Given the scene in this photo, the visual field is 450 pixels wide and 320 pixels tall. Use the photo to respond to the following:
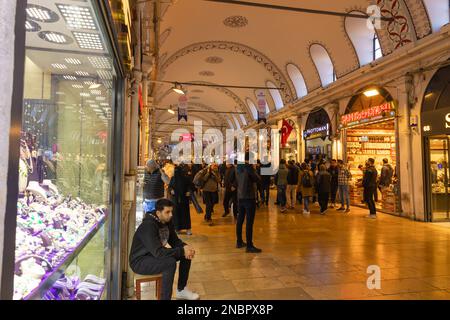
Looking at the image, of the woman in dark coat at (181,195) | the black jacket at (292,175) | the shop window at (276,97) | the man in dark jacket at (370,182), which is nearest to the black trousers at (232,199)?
the woman in dark coat at (181,195)

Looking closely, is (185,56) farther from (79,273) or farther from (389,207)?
(79,273)

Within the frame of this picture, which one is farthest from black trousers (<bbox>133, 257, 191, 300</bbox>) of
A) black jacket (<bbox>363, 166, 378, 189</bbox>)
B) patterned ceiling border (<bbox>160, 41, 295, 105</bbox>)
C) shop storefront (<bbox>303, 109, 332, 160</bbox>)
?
patterned ceiling border (<bbox>160, 41, 295, 105</bbox>)

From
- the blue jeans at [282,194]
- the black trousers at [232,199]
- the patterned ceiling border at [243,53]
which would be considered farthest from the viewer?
the patterned ceiling border at [243,53]

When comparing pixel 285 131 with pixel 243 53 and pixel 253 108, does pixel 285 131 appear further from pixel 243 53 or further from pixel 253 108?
pixel 253 108

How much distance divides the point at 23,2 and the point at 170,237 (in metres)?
2.67

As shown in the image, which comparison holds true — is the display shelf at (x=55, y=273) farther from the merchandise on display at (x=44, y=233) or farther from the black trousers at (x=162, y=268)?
the black trousers at (x=162, y=268)

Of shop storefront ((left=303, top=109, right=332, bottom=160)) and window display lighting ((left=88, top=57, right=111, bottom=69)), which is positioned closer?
window display lighting ((left=88, top=57, right=111, bottom=69))

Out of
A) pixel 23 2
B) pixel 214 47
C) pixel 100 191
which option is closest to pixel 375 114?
pixel 214 47

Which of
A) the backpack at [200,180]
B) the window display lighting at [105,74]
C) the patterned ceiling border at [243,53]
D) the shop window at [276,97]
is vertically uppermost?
the patterned ceiling border at [243,53]

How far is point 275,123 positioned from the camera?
18031 millimetres

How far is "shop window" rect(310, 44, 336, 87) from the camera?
12.2m

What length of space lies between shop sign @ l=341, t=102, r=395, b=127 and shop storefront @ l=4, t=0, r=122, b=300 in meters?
8.06

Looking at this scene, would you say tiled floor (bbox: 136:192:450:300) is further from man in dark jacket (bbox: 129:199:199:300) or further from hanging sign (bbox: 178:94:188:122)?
hanging sign (bbox: 178:94:188:122)

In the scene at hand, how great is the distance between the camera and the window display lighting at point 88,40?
1.96 meters
